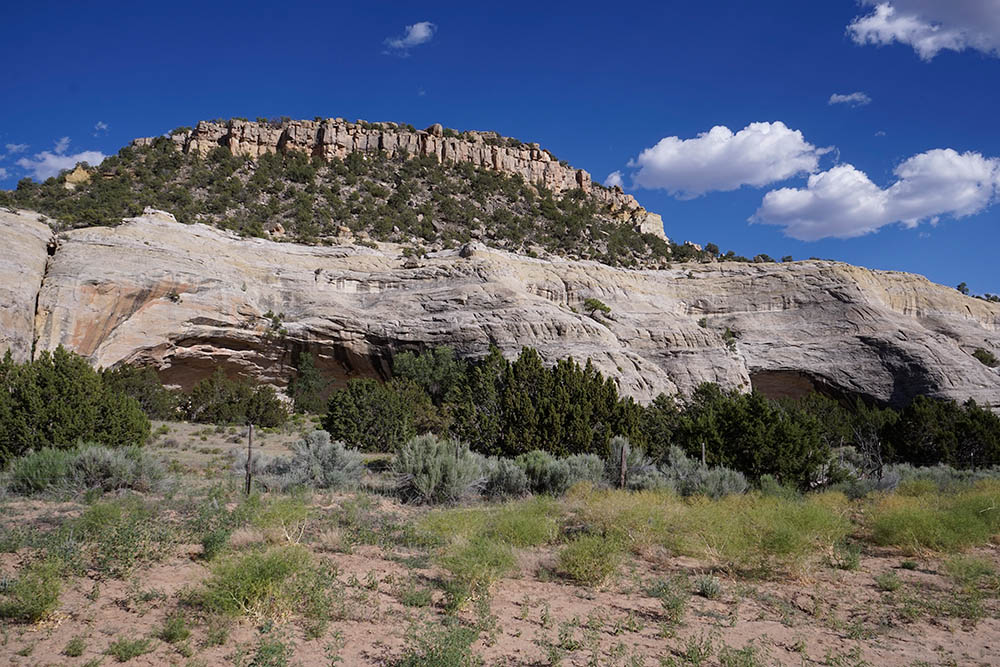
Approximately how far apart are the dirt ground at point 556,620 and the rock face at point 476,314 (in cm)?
1825

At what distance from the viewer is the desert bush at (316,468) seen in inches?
385

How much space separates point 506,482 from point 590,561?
4.60 m

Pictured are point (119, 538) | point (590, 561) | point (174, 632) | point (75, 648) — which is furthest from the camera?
point (590, 561)

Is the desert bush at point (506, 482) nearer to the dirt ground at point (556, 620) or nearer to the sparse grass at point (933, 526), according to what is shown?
the dirt ground at point (556, 620)

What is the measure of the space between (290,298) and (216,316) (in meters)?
3.47

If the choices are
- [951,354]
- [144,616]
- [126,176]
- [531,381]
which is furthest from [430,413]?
[126,176]

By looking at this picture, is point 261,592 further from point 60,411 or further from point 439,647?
point 60,411

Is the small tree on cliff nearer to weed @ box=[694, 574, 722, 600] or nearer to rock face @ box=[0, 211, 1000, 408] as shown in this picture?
rock face @ box=[0, 211, 1000, 408]

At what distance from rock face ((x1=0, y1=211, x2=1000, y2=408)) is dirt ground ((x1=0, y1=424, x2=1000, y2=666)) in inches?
718

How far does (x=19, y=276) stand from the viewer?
1984 cm

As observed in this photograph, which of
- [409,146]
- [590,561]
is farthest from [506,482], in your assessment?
[409,146]

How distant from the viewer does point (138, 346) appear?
2156cm

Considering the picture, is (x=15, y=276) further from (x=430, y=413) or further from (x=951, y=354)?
(x=951, y=354)

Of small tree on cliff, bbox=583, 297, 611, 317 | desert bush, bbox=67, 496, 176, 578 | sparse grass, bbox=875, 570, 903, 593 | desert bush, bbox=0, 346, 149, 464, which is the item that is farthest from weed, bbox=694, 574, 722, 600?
small tree on cliff, bbox=583, 297, 611, 317
